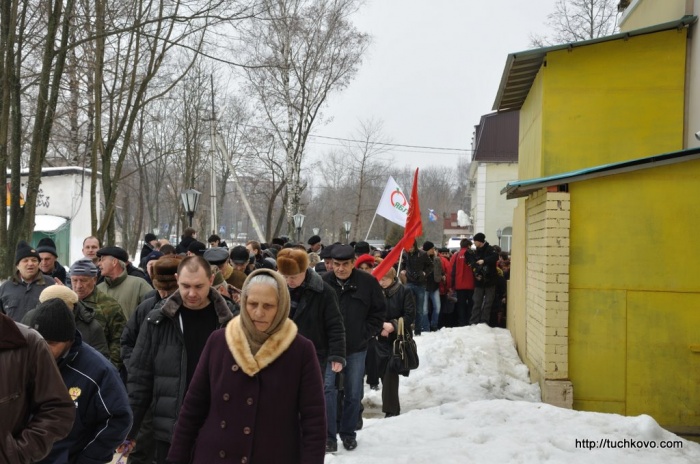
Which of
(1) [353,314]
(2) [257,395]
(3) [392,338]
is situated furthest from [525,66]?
(2) [257,395]

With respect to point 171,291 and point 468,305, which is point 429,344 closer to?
point 468,305

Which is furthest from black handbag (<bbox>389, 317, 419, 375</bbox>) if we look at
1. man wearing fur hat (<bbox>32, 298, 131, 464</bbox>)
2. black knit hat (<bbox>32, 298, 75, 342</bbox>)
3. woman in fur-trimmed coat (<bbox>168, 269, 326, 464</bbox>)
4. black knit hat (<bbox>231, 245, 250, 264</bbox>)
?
black knit hat (<bbox>32, 298, 75, 342</bbox>)

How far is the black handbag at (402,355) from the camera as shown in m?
9.77

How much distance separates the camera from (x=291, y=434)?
415 centimetres

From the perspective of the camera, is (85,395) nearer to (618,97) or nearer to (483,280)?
(618,97)

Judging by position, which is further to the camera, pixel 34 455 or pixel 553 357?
pixel 553 357

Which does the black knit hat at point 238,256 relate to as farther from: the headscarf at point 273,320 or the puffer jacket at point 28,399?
the puffer jacket at point 28,399

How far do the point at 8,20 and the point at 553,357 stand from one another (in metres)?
9.76

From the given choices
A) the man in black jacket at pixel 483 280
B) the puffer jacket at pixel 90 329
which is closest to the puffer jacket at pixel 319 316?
the puffer jacket at pixel 90 329

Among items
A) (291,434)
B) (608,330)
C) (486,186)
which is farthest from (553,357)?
(486,186)

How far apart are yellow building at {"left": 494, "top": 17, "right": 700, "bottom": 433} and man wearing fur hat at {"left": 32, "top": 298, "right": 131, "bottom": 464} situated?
6807 millimetres

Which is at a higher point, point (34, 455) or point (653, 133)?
point (653, 133)

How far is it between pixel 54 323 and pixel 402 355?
620 centimetres

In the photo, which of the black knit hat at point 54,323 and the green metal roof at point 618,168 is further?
the green metal roof at point 618,168
